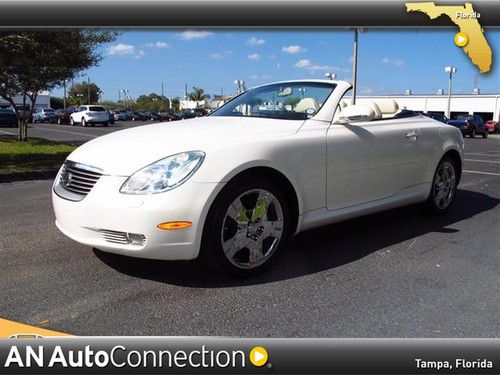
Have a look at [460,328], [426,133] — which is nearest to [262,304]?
[460,328]

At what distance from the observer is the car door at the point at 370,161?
3.98 metres

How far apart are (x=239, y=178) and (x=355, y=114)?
1244mm

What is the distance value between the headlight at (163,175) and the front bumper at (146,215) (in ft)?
0.14

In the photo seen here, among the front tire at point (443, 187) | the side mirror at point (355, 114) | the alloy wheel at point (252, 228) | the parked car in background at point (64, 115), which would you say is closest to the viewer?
the alloy wheel at point (252, 228)

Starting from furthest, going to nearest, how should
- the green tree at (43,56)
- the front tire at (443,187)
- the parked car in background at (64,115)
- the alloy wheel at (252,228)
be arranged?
1. the parked car in background at (64,115)
2. the green tree at (43,56)
3. the front tire at (443,187)
4. the alloy wheel at (252,228)

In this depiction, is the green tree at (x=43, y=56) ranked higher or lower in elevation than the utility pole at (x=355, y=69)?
higher

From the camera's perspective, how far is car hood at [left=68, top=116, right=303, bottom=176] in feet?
10.6

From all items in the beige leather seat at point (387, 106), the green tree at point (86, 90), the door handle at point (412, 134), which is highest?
the green tree at point (86, 90)

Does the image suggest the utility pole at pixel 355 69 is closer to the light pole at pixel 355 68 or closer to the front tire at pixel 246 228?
the light pole at pixel 355 68

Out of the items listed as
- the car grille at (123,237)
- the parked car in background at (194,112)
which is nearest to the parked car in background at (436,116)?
the parked car in background at (194,112)

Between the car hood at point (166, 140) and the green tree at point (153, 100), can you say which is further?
the green tree at point (153, 100)

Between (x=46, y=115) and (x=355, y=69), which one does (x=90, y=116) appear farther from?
(x=355, y=69)

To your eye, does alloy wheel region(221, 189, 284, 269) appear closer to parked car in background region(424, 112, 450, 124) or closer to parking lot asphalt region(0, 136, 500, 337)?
parking lot asphalt region(0, 136, 500, 337)

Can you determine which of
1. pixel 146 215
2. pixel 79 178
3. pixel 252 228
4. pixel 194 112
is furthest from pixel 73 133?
pixel 146 215
